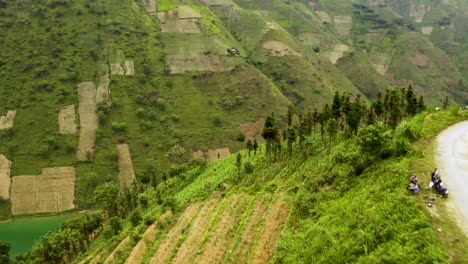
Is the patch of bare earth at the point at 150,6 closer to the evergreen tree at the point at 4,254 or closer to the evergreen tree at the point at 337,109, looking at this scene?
the evergreen tree at the point at 4,254

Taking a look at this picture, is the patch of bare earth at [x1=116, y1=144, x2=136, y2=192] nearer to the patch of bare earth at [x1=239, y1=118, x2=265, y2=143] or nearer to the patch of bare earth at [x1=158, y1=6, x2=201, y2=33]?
the patch of bare earth at [x1=239, y1=118, x2=265, y2=143]

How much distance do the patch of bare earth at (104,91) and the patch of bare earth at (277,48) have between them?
223 feet

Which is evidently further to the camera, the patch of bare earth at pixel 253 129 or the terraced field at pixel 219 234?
the patch of bare earth at pixel 253 129

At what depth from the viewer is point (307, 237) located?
79.8 feet

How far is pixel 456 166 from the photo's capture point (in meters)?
25.5

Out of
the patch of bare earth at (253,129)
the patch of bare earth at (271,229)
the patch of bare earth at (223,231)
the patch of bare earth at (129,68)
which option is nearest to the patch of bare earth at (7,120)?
the patch of bare earth at (129,68)

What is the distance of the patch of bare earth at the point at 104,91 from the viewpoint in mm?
116312

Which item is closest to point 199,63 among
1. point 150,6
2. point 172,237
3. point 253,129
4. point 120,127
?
point 253,129

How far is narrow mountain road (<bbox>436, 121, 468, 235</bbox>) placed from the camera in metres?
19.7

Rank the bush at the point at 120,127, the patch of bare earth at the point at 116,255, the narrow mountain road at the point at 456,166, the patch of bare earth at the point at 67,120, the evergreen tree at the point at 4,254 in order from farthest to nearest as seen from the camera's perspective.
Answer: the bush at the point at 120,127 → the patch of bare earth at the point at 67,120 → the evergreen tree at the point at 4,254 → the patch of bare earth at the point at 116,255 → the narrow mountain road at the point at 456,166

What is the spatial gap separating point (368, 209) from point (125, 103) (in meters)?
105

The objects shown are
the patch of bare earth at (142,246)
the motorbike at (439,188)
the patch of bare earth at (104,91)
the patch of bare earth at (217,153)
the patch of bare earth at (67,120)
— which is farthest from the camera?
the patch of bare earth at (104,91)

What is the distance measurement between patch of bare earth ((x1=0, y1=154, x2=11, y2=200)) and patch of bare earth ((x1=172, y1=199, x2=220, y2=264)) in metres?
74.9

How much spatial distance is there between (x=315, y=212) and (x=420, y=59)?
19533 centimetres
